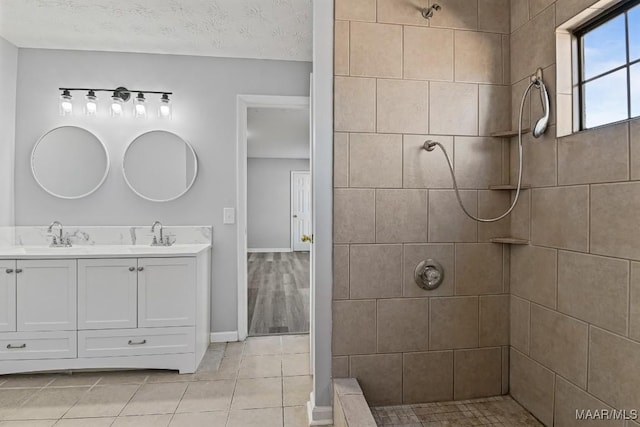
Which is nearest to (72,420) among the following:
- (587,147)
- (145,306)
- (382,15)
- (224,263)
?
(145,306)

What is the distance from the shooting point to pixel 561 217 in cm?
141

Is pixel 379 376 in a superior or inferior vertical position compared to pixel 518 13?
inferior

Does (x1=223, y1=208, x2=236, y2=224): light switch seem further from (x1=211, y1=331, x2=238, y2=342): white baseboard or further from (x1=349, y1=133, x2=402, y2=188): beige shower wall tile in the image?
(x1=349, y1=133, x2=402, y2=188): beige shower wall tile

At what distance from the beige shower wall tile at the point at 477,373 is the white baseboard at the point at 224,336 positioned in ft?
6.03

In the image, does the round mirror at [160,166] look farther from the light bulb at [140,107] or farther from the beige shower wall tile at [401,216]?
the beige shower wall tile at [401,216]

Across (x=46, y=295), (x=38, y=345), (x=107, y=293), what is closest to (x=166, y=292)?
(x=107, y=293)

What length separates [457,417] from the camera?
1.57 metres

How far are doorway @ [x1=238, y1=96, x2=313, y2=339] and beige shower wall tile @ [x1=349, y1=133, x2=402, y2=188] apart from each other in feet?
1.95

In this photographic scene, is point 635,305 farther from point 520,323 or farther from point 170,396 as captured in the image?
point 170,396

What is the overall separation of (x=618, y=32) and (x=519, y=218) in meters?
0.82

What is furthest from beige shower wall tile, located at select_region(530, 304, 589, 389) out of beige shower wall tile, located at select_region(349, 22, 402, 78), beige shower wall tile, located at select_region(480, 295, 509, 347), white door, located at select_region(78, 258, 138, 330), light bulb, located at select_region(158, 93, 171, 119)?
light bulb, located at select_region(158, 93, 171, 119)

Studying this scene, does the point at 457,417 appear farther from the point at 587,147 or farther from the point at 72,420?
the point at 72,420

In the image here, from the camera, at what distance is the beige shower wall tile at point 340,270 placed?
1.65 meters

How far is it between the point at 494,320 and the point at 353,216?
0.92 m
